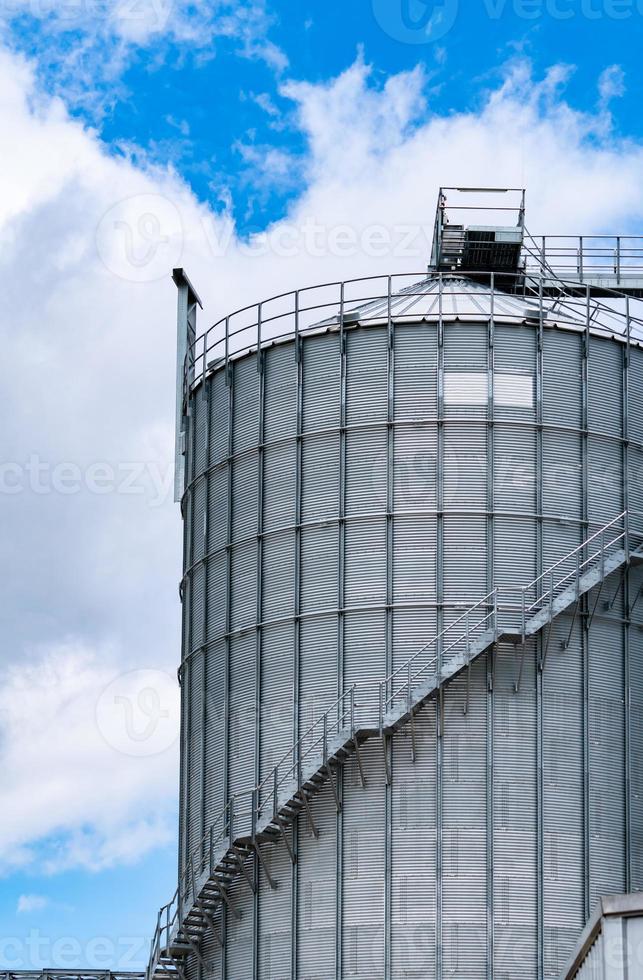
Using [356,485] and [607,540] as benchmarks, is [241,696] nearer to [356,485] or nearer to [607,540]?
[356,485]

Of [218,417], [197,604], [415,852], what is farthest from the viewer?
[218,417]

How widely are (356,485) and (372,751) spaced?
21.5 ft

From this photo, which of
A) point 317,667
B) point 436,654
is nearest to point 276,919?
point 317,667

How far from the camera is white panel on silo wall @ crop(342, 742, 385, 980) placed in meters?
41.5

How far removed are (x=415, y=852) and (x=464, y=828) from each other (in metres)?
1.25

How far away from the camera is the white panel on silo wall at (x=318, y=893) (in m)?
41.8

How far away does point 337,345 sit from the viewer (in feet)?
151

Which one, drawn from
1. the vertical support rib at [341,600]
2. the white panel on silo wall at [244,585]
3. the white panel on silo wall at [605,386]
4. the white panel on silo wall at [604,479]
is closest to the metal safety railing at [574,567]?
the white panel on silo wall at [604,479]

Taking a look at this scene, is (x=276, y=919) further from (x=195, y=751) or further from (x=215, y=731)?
(x=195, y=751)

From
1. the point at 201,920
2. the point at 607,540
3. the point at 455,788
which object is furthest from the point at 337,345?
the point at 201,920

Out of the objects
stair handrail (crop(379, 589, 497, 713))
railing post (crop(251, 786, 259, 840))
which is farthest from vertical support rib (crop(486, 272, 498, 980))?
railing post (crop(251, 786, 259, 840))

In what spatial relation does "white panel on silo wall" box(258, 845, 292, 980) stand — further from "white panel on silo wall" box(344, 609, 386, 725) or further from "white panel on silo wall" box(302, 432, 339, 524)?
"white panel on silo wall" box(302, 432, 339, 524)

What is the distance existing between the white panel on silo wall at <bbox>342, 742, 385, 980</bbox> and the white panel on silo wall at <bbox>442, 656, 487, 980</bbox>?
1.49 m

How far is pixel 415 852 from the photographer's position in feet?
137
